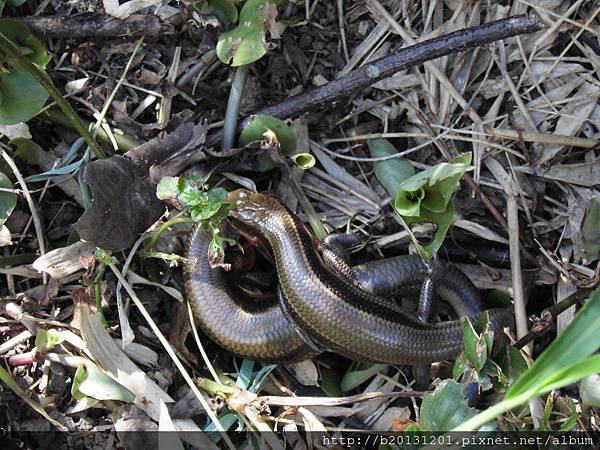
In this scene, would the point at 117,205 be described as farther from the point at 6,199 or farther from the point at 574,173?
the point at 574,173

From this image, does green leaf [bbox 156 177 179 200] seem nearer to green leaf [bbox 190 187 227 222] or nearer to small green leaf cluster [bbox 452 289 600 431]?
green leaf [bbox 190 187 227 222]

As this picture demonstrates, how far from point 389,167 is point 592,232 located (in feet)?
3.16

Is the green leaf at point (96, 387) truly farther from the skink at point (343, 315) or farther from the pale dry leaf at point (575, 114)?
the pale dry leaf at point (575, 114)

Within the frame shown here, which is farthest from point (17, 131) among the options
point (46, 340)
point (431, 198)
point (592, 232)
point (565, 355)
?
point (592, 232)

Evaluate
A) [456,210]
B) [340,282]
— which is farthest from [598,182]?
[340,282]

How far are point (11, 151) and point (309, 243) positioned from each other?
4.84 ft

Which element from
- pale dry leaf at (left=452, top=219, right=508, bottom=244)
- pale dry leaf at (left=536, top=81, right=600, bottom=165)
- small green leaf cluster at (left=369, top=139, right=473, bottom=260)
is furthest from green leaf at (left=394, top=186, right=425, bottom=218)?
pale dry leaf at (left=536, top=81, right=600, bottom=165)

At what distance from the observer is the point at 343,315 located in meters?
3.02

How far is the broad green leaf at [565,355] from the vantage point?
4.97 ft

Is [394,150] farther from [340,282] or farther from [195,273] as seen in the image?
[195,273]

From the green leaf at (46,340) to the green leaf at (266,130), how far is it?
123cm

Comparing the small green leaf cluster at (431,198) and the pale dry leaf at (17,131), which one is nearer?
the small green leaf cluster at (431,198)

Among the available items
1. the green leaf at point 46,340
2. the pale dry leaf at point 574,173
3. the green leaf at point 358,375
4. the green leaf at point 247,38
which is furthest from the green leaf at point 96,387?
the pale dry leaf at point 574,173

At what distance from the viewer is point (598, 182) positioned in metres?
3.03
